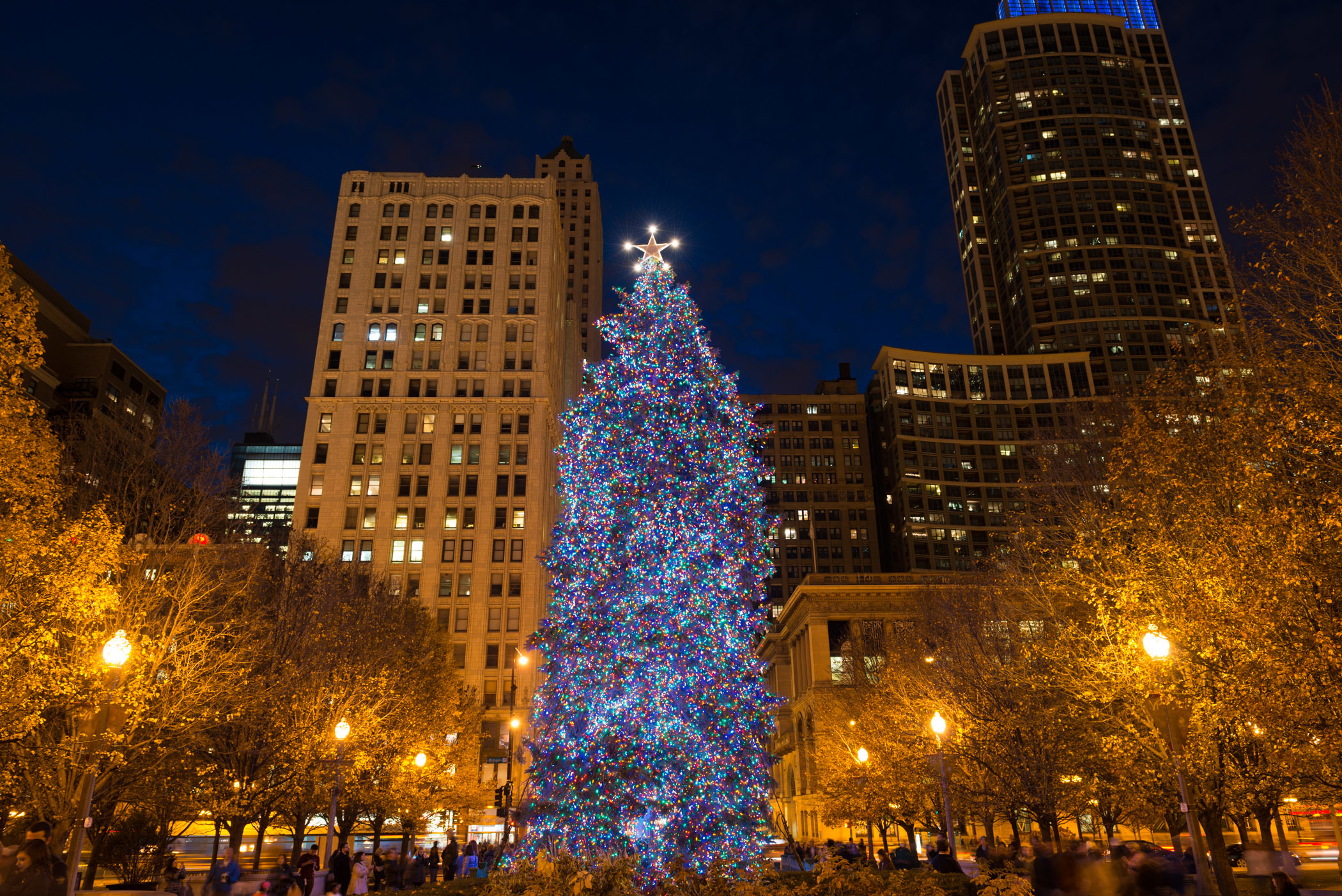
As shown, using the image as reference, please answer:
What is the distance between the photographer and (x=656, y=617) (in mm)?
20625

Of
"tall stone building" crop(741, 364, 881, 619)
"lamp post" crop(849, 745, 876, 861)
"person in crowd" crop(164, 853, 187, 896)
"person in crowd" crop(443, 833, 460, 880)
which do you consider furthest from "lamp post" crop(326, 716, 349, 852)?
"tall stone building" crop(741, 364, 881, 619)

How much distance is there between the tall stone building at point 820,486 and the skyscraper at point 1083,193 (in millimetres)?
41063

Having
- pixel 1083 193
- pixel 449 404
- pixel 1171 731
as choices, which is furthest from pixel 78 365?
pixel 1083 193

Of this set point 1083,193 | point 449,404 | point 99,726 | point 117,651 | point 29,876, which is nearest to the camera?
point 29,876

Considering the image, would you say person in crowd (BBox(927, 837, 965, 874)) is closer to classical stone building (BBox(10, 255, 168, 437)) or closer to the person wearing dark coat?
the person wearing dark coat

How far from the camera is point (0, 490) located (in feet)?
56.9

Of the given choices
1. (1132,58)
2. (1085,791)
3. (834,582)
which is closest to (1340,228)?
(1085,791)

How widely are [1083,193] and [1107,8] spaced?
63.8 m

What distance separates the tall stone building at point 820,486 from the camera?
475 ft

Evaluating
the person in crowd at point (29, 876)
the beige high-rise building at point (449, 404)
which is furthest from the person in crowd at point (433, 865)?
the beige high-rise building at point (449, 404)

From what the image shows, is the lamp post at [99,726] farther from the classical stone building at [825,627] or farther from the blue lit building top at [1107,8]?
the blue lit building top at [1107,8]

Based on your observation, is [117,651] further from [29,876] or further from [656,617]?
[656,617]

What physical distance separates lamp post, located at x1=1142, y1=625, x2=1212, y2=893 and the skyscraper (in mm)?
141411

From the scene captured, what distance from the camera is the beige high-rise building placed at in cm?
8156
